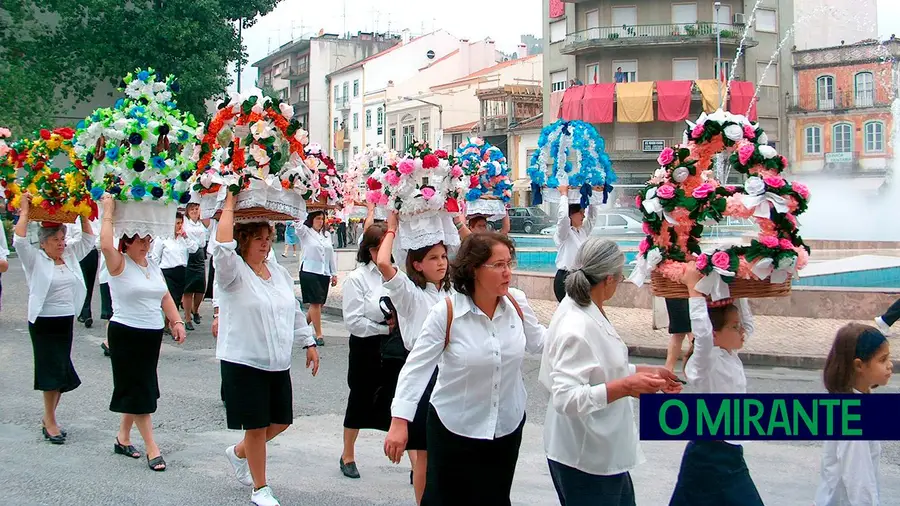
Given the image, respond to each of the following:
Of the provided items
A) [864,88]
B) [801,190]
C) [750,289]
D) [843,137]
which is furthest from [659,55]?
[750,289]

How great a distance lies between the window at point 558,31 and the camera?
5219cm

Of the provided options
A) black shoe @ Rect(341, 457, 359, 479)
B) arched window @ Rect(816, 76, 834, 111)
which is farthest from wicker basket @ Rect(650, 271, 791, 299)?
arched window @ Rect(816, 76, 834, 111)

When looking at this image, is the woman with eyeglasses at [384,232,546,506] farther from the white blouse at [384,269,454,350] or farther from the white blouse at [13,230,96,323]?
the white blouse at [13,230,96,323]

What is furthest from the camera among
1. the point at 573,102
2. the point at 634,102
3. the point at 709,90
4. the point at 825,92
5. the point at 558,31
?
the point at 558,31

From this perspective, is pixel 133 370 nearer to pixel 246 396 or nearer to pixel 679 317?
pixel 246 396

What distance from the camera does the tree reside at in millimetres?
31859

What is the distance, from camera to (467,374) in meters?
4.28

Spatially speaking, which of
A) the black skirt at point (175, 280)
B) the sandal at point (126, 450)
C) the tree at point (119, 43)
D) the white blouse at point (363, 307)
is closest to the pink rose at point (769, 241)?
the white blouse at point (363, 307)

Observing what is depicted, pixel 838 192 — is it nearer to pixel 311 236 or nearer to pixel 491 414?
pixel 311 236

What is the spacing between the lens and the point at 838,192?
41.6 metres

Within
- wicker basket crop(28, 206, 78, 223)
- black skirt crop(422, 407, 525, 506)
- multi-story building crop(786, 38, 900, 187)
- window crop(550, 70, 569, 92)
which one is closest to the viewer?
black skirt crop(422, 407, 525, 506)

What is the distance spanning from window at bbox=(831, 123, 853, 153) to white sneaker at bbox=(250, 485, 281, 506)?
161 feet

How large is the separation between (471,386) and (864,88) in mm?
50102

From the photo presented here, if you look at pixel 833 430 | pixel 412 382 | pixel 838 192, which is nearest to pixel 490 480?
pixel 412 382
